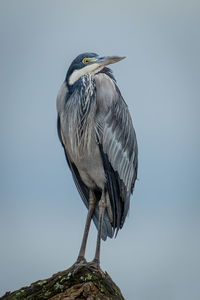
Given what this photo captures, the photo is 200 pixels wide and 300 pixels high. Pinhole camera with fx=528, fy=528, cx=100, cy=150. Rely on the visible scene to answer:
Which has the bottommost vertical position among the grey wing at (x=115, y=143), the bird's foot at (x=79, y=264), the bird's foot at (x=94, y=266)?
the bird's foot at (x=94, y=266)

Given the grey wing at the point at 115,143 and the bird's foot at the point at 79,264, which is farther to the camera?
the grey wing at the point at 115,143

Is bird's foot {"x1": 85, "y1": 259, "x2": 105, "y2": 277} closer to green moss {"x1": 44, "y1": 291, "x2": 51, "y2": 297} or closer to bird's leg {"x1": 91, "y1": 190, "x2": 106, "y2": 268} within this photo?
bird's leg {"x1": 91, "y1": 190, "x2": 106, "y2": 268}

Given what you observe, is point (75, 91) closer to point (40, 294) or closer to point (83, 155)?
point (83, 155)

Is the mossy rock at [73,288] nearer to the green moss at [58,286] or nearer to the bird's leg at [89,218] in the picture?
the green moss at [58,286]

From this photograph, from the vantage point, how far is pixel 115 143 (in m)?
6.56

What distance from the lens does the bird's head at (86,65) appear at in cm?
653

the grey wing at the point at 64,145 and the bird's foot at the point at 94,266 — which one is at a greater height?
the grey wing at the point at 64,145

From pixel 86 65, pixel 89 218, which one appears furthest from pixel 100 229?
pixel 86 65

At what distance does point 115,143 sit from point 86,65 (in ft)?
3.39

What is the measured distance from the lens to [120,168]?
6.62 metres

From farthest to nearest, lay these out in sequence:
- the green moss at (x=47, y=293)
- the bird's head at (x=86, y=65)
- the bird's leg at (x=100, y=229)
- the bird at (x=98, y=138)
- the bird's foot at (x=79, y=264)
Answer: the bird's head at (x=86, y=65) → the bird at (x=98, y=138) → the bird's leg at (x=100, y=229) → the bird's foot at (x=79, y=264) → the green moss at (x=47, y=293)

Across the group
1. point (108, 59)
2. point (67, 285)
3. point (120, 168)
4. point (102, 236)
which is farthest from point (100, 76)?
point (67, 285)

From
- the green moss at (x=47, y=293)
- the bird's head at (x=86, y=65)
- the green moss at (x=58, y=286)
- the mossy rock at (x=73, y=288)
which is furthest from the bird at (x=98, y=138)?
the green moss at (x=47, y=293)

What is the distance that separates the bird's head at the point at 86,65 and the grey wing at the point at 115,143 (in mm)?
146
